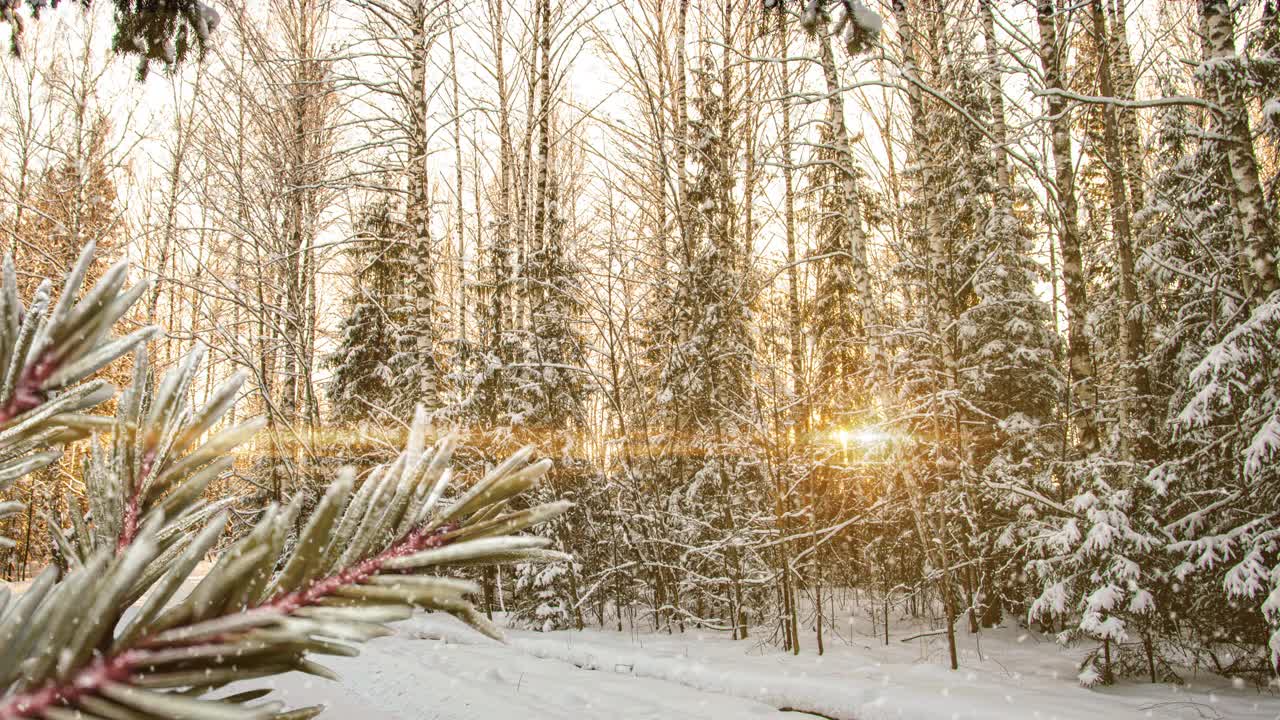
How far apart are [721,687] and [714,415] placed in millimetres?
4425

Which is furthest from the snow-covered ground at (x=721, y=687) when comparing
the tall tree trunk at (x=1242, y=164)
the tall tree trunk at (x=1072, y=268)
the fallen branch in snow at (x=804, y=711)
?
the tall tree trunk at (x=1242, y=164)

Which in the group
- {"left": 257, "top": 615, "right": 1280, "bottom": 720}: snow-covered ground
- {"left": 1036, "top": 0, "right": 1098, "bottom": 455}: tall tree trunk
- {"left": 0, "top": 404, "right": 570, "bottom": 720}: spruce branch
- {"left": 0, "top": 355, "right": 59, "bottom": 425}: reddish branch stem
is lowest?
{"left": 257, "top": 615, "right": 1280, "bottom": 720}: snow-covered ground

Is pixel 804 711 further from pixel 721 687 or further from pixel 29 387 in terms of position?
pixel 29 387

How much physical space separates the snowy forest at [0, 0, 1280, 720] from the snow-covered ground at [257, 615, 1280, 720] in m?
0.06

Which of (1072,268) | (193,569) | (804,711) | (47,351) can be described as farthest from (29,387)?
(1072,268)

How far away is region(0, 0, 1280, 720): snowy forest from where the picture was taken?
40cm

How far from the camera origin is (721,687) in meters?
5.73

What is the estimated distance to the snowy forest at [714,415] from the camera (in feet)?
1.32

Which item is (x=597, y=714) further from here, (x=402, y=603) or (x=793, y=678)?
(x=402, y=603)

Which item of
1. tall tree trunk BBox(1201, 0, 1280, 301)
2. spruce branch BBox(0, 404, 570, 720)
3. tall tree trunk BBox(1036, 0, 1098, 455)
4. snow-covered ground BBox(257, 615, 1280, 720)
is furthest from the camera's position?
tall tree trunk BBox(1036, 0, 1098, 455)

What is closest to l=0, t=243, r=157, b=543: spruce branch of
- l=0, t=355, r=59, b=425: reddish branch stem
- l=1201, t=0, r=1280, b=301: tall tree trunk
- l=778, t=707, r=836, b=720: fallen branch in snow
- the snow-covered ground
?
l=0, t=355, r=59, b=425: reddish branch stem

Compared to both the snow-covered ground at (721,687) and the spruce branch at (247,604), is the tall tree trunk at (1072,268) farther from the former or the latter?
the spruce branch at (247,604)

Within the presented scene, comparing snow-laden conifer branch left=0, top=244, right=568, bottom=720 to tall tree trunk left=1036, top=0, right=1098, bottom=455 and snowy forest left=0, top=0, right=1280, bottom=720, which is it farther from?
tall tree trunk left=1036, top=0, right=1098, bottom=455

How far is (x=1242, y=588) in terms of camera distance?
5.96 metres
